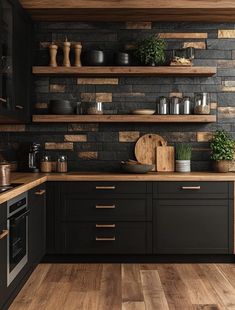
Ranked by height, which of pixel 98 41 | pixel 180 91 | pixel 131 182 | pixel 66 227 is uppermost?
pixel 98 41

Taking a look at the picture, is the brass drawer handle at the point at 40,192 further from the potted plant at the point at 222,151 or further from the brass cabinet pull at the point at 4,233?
the potted plant at the point at 222,151

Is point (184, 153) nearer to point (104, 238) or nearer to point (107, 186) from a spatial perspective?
→ point (107, 186)

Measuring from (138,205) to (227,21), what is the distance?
2102mm

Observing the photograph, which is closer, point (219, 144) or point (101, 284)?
point (101, 284)

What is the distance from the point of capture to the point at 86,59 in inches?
198

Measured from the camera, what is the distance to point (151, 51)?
489 cm

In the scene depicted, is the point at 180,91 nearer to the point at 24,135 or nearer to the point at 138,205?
the point at 138,205

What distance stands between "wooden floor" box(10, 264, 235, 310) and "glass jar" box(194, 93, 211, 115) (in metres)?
1.50

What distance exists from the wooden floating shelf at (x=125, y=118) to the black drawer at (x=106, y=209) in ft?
2.62

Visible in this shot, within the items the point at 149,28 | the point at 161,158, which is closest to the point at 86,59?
the point at 149,28

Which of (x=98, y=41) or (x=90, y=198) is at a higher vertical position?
(x=98, y=41)

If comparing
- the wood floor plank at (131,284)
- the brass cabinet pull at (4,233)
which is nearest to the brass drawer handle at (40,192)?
the wood floor plank at (131,284)

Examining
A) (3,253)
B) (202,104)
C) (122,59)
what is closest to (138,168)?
(202,104)

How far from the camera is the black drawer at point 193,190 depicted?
15.1 feet
